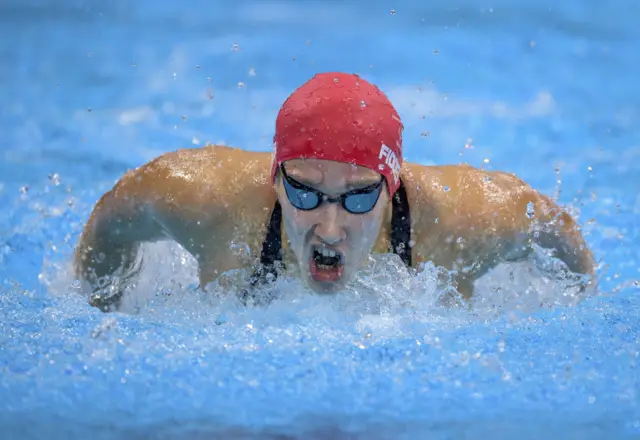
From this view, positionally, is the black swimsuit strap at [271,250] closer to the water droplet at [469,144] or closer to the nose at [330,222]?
the nose at [330,222]

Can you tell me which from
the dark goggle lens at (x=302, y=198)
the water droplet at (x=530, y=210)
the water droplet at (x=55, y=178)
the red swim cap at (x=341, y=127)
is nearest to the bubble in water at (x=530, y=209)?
the water droplet at (x=530, y=210)

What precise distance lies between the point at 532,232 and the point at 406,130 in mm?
2463

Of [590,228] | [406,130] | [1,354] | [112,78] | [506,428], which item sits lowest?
[506,428]

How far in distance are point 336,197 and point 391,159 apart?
20 centimetres

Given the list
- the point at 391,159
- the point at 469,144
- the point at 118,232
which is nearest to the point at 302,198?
the point at 391,159

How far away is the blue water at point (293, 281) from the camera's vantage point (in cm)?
222

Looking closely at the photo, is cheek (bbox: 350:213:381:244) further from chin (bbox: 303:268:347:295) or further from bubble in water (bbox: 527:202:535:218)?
bubble in water (bbox: 527:202:535:218)

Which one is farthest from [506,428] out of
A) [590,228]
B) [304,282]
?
[590,228]

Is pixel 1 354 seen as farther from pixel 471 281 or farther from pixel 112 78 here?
pixel 112 78

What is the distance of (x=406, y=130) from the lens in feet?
16.8

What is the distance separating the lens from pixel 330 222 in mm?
2439

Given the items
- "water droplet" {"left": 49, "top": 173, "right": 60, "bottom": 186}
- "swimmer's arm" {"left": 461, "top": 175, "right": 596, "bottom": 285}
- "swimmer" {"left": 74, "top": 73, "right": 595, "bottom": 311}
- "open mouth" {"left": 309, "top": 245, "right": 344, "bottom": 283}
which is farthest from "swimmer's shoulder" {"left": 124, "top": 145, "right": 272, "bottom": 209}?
"water droplet" {"left": 49, "top": 173, "right": 60, "bottom": 186}

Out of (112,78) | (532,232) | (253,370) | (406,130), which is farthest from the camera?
(112,78)

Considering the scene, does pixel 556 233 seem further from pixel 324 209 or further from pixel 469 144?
pixel 469 144
